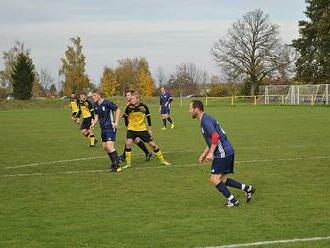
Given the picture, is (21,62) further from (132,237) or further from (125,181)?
(132,237)

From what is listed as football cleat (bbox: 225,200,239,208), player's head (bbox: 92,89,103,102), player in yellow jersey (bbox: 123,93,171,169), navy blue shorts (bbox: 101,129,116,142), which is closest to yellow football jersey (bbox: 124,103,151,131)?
player in yellow jersey (bbox: 123,93,171,169)

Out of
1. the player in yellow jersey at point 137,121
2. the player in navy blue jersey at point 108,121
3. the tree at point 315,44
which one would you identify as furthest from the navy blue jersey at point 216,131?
the tree at point 315,44

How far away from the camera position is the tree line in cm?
7844

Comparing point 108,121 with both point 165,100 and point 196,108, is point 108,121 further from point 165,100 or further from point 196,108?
point 165,100

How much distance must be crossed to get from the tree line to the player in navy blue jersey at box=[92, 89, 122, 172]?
62.6 metres

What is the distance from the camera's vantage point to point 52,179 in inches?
521

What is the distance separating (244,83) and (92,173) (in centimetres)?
8073

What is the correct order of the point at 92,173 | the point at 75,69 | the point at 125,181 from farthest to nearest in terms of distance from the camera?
the point at 75,69 → the point at 92,173 → the point at 125,181

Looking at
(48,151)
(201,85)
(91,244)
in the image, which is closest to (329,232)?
(91,244)

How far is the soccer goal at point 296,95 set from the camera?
6431cm

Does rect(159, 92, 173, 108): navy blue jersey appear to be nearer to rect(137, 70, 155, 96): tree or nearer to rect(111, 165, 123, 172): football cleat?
rect(111, 165, 123, 172): football cleat

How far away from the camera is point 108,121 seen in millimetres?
14703

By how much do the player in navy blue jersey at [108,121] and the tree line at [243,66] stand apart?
2466 inches

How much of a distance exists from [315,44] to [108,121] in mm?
68537
